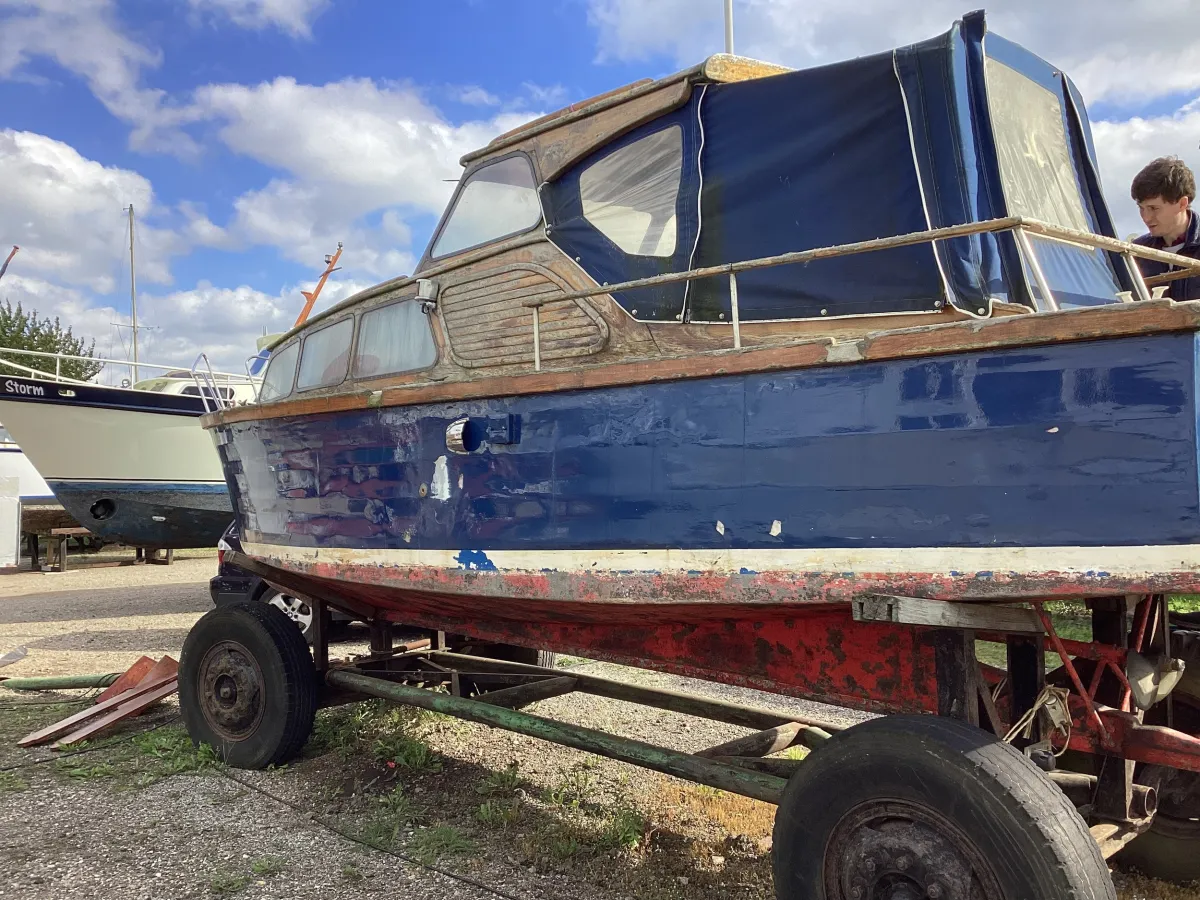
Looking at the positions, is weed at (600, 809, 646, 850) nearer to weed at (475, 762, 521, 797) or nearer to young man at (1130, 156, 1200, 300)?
weed at (475, 762, 521, 797)

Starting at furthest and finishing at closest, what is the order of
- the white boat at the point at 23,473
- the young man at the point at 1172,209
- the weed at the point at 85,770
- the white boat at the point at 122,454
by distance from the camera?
the white boat at the point at 23,473 → the white boat at the point at 122,454 → the weed at the point at 85,770 → the young man at the point at 1172,209

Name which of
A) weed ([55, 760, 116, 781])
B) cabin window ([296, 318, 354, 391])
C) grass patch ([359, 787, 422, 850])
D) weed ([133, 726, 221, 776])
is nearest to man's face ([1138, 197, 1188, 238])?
cabin window ([296, 318, 354, 391])

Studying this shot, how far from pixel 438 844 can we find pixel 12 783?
2387 millimetres

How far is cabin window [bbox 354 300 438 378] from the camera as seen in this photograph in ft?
13.1

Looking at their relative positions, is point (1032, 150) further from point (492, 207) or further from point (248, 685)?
point (248, 685)

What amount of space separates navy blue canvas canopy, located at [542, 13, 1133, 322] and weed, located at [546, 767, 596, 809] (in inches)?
92.4

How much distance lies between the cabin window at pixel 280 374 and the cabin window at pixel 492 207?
135 cm

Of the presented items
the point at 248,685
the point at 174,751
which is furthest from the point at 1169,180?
the point at 174,751

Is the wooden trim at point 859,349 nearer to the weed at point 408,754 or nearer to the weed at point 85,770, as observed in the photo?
the weed at point 408,754

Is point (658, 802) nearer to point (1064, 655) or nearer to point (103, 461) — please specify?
point (1064, 655)

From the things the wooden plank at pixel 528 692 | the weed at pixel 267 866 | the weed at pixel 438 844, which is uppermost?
the wooden plank at pixel 528 692

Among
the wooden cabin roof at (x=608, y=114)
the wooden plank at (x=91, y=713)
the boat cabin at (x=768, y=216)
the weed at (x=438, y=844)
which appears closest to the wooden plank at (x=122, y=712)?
the wooden plank at (x=91, y=713)

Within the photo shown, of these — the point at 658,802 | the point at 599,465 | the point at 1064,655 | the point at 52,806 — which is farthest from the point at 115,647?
the point at 1064,655

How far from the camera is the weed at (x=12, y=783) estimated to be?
13.9 feet
